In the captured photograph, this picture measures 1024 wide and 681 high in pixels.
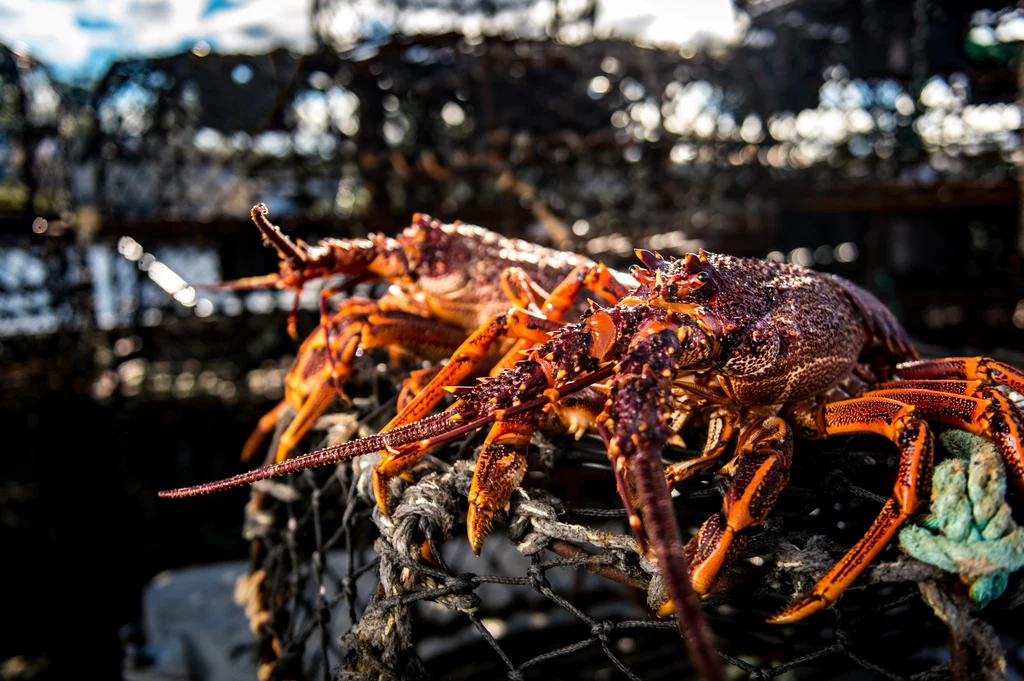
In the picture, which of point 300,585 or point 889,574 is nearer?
point 889,574

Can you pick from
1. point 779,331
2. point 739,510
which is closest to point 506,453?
point 739,510

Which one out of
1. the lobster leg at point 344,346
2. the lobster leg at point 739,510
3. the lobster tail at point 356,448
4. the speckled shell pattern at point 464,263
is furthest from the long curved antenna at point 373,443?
the speckled shell pattern at point 464,263

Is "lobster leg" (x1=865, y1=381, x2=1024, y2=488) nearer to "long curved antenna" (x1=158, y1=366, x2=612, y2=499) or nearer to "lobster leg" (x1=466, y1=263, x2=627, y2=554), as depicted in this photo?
"lobster leg" (x1=466, y1=263, x2=627, y2=554)

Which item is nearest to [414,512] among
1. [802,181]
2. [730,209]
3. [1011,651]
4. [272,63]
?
[1011,651]

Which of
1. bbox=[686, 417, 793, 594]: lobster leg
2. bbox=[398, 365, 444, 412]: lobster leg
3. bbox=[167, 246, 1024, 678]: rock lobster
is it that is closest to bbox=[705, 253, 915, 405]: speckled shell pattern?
bbox=[167, 246, 1024, 678]: rock lobster

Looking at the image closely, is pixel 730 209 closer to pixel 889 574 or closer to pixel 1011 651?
pixel 1011 651

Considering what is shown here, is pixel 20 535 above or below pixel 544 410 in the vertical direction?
below

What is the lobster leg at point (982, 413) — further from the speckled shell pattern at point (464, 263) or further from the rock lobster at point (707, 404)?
the speckled shell pattern at point (464, 263)
